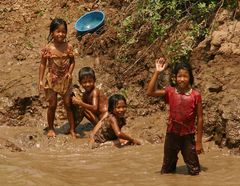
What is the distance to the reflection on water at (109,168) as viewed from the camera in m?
4.71

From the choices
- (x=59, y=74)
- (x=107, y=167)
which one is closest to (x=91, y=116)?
(x=59, y=74)

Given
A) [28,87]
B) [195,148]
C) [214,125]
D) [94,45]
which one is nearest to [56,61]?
[28,87]

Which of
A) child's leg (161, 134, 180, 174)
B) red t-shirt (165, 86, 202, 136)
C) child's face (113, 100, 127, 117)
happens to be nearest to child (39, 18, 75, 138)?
child's face (113, 100, 127, 117)

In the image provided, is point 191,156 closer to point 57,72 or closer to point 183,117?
point 183,117

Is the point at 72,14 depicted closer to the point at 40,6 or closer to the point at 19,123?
the point at 40,6

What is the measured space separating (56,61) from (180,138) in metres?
2.57

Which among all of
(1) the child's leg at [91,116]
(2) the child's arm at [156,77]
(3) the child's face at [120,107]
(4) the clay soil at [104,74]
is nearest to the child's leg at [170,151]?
(2) the child's arm at [156,77]

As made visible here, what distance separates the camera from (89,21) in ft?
29.8

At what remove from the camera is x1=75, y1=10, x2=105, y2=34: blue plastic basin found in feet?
29.0

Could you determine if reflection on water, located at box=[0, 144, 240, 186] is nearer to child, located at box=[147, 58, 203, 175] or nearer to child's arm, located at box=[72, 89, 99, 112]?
child, located at box=[147, 58, 203, 175]

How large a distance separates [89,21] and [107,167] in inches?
166

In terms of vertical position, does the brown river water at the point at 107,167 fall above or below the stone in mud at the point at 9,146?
below

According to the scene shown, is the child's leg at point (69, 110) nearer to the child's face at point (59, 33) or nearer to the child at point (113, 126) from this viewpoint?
the child at point (113, 126)

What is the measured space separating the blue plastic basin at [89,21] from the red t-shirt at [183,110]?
4.11m
